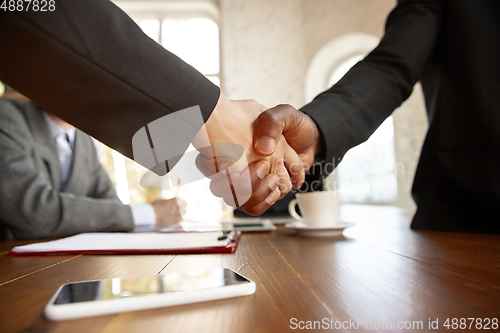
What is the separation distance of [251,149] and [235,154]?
37mm

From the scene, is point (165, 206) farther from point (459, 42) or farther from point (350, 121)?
point (459, 42)

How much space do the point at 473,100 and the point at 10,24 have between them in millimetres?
786

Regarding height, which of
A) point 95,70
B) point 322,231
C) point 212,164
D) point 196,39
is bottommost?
point 322,231

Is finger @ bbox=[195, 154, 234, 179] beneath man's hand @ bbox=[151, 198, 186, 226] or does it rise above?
above

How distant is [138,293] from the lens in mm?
206

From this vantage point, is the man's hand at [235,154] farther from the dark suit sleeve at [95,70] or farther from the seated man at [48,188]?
the seated man at [48,188]

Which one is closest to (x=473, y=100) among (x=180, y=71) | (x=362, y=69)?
(x=362, y=69)

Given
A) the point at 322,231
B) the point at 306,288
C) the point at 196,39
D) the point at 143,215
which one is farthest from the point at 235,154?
the point at 196,39

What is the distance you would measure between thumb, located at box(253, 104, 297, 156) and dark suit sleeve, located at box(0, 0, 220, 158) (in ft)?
0.48

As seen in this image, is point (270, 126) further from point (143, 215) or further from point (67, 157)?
point (67, 157)

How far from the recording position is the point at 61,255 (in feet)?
1.40

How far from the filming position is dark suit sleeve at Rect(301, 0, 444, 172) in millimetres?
630

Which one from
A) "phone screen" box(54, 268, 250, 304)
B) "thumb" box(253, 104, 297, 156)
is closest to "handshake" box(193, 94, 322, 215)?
Result: "thumb" box(253, 104, 297, 156)

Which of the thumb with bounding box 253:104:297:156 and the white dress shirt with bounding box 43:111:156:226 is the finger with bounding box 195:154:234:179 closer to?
the thumb with bounding box 253:104:297:156
